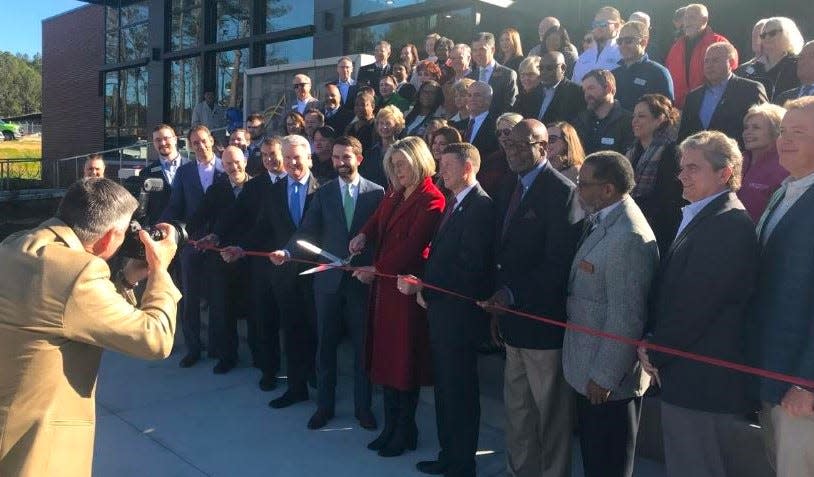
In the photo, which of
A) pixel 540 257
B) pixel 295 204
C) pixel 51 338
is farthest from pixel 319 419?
pixel 51 338

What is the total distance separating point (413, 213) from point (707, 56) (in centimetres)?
267

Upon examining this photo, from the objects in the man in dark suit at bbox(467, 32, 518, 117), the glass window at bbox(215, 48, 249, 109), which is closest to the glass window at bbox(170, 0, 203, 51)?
the glass window at bbox(215, 48, 249, 109)

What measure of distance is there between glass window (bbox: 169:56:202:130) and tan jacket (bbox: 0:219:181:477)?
18.4 meters

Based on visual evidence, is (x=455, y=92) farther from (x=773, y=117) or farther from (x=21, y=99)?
(x=21, y=99)

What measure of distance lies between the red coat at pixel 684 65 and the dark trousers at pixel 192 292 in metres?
4.64

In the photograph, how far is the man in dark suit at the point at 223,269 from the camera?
5.78m

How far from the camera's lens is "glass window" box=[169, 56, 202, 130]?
775 inches

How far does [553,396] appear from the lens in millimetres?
3369

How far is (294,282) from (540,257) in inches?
88.8

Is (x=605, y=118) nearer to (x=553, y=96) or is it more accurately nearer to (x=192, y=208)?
(x=553, y=96)

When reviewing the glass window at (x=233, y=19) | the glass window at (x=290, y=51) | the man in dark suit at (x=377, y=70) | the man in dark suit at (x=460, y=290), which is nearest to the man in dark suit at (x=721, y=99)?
the man in dark suit at (x=460, y=290)

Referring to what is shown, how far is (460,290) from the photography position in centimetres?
366

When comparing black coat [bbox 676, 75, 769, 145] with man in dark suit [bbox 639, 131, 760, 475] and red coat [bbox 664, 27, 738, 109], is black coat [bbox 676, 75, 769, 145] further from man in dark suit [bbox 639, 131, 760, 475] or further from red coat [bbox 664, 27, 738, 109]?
man in dark suit [bbox 639, 131, 760, 475]

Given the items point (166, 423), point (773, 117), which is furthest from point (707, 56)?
point (166, 423)
